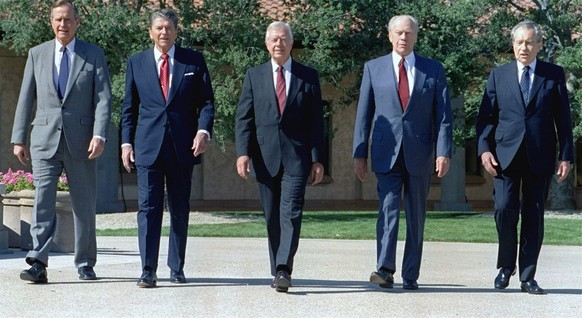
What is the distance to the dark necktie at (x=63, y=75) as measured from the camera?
976 centimetres

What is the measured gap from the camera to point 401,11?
25859 millimetres

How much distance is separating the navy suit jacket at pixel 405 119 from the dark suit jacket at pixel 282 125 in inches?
13.8

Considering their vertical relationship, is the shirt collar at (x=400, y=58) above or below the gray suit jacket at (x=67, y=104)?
above

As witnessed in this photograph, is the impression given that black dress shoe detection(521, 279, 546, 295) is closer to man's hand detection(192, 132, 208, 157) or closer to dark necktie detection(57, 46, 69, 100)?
man's hand detection(192, 132, 208, 157)

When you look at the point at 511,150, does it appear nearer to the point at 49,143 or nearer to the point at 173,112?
the point at 173,112

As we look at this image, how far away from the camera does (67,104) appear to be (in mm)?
9711

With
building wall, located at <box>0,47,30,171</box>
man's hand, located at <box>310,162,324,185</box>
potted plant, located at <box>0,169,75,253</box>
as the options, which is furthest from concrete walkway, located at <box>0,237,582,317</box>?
building wall, located at <box>0,47,30,171</box>

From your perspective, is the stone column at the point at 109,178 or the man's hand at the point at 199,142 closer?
the man's hand at the point at 199,142

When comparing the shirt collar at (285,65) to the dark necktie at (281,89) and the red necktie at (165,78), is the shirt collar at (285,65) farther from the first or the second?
the red necktie at (165,78)

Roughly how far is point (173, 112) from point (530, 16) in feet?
59.1

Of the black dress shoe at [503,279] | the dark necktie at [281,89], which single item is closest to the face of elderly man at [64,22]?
the dark necktie at [281,89]

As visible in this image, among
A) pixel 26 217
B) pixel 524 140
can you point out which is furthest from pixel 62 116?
pixel 26 217

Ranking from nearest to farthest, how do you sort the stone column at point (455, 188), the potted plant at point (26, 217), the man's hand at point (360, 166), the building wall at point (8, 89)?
1. the man's hand at point (360, 166)
2. the potted plant at point (26, 217)
3. the building wall at point (8, 89)
4. the stone column at point (455, 188)

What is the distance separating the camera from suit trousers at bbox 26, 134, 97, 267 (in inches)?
379
